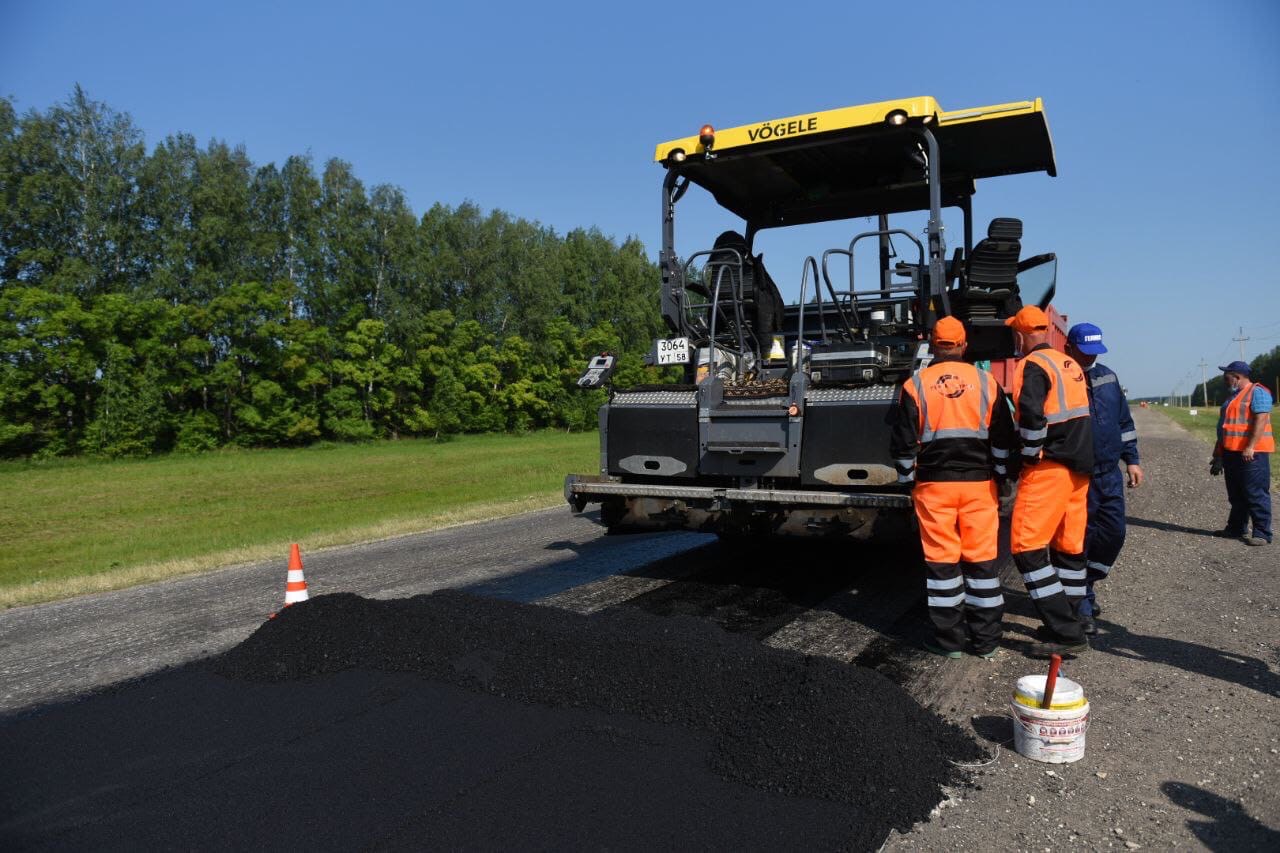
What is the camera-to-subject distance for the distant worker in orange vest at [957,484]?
4.52 m

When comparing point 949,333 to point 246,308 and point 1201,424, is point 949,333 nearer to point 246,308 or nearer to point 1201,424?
point 246,308

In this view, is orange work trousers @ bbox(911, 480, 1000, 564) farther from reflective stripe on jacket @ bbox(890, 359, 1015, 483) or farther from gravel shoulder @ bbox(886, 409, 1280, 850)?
gravel shoulder @ bbox(886, 409, 1280, 850)

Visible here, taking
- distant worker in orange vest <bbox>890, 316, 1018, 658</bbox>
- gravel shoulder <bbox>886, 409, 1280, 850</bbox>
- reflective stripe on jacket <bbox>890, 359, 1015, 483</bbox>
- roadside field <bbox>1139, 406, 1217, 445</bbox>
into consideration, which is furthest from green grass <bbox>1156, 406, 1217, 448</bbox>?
distant worker in orange vest <bbox>890, 316, 1018, 658</bbox>

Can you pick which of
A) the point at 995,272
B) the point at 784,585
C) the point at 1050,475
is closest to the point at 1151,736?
the point at 1050,475

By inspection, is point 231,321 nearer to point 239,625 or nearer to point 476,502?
point 476,502

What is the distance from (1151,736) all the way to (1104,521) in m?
2.06

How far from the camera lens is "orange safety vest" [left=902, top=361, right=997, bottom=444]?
454cm

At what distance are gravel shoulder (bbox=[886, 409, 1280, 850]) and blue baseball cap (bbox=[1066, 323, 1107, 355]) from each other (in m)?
1.75

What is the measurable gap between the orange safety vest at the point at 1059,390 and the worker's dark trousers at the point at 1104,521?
3.03 ft

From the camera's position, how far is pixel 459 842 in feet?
9.07

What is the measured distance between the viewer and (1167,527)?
9.33m

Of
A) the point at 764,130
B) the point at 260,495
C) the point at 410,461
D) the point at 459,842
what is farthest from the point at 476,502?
the point at 410,461

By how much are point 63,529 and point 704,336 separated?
14.5m

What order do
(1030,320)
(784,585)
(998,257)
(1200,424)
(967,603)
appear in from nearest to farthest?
(967,603), (1030,320), (998,257), (784,585), (1200,424)
